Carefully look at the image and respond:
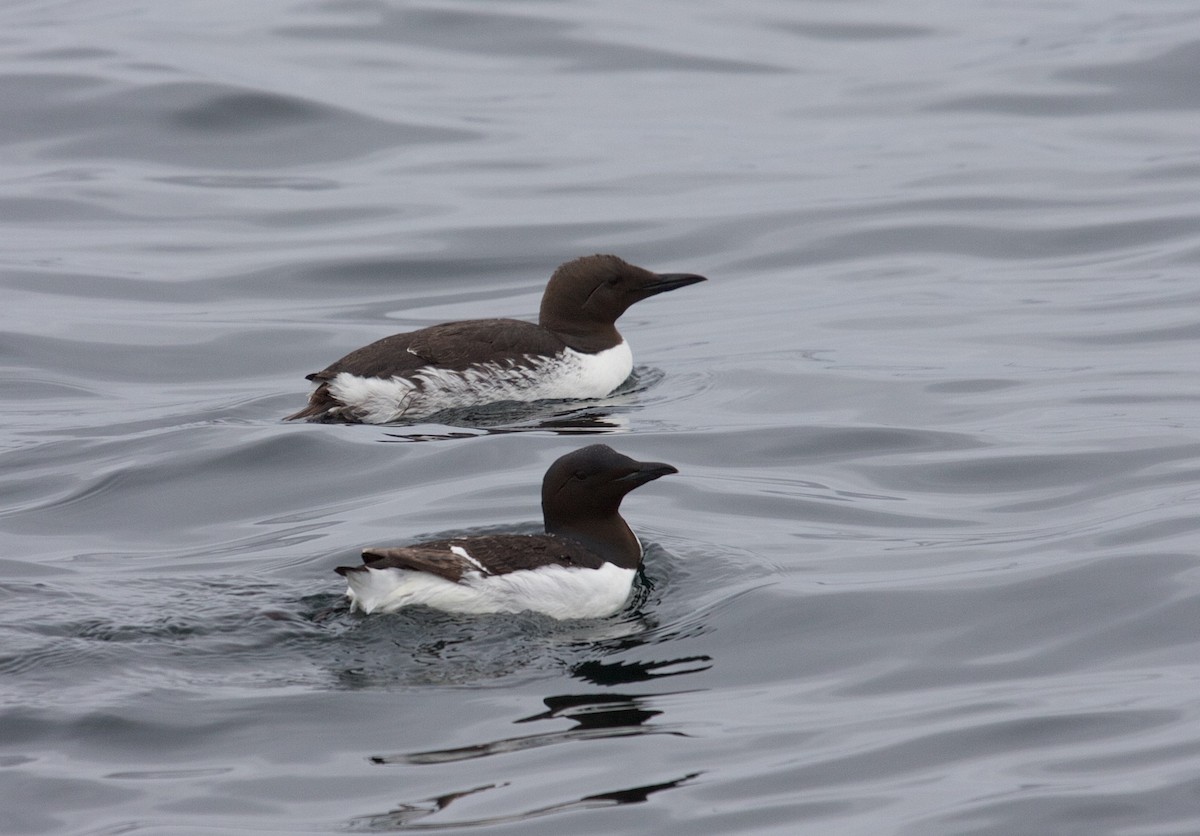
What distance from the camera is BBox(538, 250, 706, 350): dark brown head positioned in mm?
12758

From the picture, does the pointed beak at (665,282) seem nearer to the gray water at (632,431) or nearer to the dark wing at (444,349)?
the gray water at (632,431)

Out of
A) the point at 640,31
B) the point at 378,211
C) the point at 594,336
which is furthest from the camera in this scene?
the point at 640,31

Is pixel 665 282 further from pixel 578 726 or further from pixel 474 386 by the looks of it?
pixel 578 726

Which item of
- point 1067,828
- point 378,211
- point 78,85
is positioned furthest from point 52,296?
point 1067,828

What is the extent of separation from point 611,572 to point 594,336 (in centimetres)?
462

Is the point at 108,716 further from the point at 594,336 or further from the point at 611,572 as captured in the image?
the point at 594,336

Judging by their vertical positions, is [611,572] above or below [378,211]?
below

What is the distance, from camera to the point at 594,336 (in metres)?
12.7

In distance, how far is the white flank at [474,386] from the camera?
11586 millimetres

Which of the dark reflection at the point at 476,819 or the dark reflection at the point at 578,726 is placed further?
the dark reflection at the point at 578,726

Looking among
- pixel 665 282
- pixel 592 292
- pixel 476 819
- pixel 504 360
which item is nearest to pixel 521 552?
pixel 476 819

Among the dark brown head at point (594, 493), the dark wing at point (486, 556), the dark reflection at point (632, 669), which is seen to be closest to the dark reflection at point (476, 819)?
the dark reflection at point (632, 669)

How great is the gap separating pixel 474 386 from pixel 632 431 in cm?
115

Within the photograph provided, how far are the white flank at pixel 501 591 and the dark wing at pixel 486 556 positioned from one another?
4 cm
